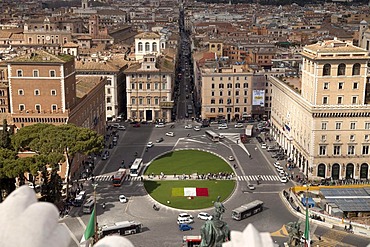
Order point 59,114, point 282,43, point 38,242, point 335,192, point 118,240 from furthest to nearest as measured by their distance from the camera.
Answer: point 282,43 < point 59,114 < point 335,192 < point 118,240 < point 38,242

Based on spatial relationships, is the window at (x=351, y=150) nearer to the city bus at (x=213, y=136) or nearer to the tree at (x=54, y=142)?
the city bus at (x=213, y=136)

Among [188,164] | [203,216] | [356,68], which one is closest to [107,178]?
[188,164]

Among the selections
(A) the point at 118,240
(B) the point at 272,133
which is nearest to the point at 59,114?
(B) the point at 272,133

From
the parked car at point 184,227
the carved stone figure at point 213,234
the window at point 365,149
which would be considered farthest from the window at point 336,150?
the carved stone figure at point 213,234

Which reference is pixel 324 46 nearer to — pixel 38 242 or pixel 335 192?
pixel 335 192

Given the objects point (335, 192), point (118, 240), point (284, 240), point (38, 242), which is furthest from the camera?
point (335, 192)

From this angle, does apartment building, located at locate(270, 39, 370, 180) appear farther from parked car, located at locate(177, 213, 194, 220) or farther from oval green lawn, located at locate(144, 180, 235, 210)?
parked car, located at locate(177, 213, 194, 220)

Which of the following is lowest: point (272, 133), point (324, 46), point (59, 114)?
point (272, 133)

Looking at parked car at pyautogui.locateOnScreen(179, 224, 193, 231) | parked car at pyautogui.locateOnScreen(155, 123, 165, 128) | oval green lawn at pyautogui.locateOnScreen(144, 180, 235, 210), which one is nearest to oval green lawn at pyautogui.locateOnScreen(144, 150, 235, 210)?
oval green lawn at pyautogui.locateOnScreen(144, 180, 235, 210)
